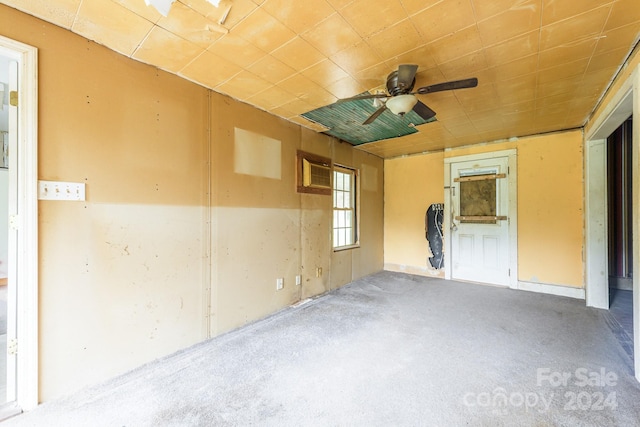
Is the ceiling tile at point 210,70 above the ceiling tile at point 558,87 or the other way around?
above

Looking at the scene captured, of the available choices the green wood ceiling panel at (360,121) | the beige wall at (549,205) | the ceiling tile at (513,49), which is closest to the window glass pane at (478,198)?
the beige wall at (549,205)

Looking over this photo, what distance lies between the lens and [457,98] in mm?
2680

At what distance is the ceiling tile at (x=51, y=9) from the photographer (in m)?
1.49

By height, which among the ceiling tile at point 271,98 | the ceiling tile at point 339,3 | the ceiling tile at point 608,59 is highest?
the ceiling tile at point 271,98

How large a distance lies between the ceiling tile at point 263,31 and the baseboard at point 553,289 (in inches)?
181

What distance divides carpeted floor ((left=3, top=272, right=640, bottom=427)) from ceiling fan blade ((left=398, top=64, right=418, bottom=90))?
7.15ft

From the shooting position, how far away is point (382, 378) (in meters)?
1.88

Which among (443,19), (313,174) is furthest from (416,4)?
(313,174)

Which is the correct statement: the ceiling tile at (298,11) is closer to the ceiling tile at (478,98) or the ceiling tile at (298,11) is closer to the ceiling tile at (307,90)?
the ceiling tile at (307,90)

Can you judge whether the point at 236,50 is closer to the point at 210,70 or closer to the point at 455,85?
the point at 210,70

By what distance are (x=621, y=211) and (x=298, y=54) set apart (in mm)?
5460

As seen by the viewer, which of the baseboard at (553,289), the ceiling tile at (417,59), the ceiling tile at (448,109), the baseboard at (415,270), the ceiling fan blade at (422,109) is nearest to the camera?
the ceiling tile at (417,59)

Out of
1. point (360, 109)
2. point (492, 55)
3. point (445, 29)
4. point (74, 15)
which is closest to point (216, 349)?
point (74, 15)

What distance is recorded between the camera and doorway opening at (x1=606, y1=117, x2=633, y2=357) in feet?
12.7
